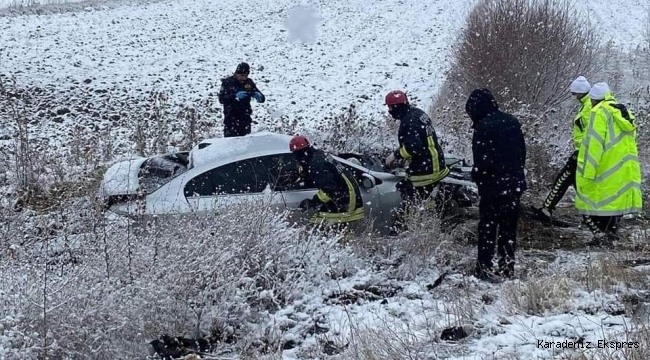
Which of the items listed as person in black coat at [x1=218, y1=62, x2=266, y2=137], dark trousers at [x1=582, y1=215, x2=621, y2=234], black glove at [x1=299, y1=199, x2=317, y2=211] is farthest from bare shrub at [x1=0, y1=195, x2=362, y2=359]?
person in black coat at [x1=218, y1=62, x2=266, y2=137]

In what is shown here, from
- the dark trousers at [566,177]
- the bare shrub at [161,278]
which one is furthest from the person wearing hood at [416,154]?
the bare shrub at [161,278]

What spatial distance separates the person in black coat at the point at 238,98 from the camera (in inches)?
359

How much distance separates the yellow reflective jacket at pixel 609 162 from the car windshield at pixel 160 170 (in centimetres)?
418

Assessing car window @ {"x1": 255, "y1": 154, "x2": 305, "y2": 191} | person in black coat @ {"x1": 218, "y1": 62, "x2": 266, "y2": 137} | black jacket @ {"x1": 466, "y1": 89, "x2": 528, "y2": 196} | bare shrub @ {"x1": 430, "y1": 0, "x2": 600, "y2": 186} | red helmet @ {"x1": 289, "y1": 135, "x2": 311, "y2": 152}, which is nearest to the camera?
black jacket @ {"x1": 466, "y1": 89, "x2": 528, "y2": 196}

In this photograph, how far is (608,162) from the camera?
668cm

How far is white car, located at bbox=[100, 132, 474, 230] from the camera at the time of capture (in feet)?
20.1

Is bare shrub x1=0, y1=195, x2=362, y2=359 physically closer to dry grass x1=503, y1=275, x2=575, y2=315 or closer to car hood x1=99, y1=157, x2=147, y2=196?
car hood x1=99, y1=157, x2=147, y2=196

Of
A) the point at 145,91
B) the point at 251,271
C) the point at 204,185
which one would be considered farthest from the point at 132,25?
the point at 251,271

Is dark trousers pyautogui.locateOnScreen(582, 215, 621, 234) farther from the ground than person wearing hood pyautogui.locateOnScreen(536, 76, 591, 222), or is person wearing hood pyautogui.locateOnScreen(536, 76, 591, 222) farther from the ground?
person wearing hood pyautogui.locateOnScreen(536, 76, 591, 222)

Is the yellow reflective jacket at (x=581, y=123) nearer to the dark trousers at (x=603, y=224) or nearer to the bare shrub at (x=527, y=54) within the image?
the dark trousers at (x=603, y=224)

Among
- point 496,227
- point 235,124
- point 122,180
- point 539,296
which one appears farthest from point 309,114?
point 539,296

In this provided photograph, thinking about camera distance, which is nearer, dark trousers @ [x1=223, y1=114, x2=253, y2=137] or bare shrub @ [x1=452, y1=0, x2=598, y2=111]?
dark trousers @ [x1=223, y1=114, x2=253, y2=137]

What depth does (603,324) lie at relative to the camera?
3.76 m

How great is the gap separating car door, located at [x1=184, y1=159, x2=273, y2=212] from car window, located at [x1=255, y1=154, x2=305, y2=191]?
0.27 ft
